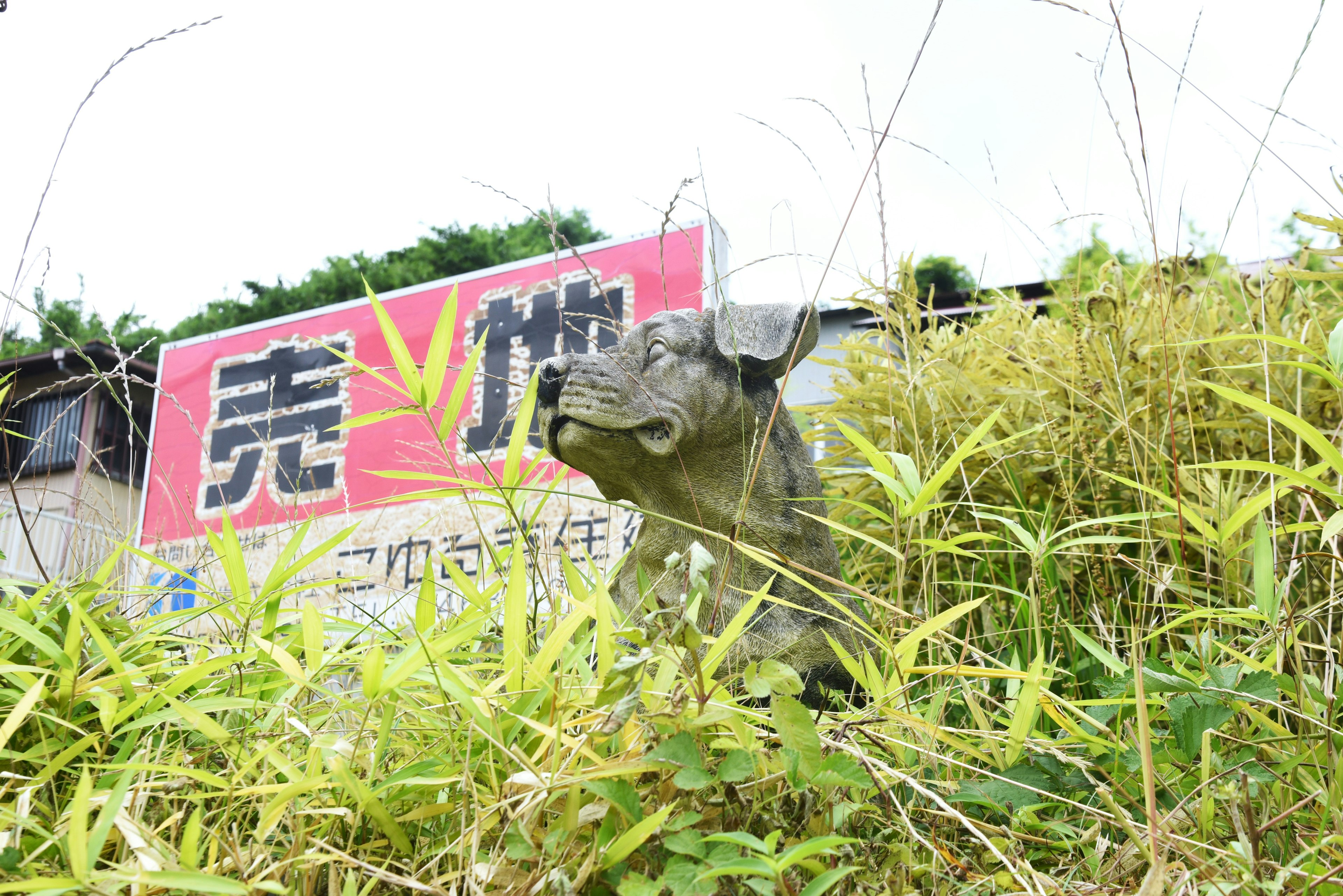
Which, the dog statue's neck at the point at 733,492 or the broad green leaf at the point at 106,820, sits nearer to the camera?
the broad green leaf at the point at 106,820

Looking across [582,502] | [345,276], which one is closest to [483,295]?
[582,502]

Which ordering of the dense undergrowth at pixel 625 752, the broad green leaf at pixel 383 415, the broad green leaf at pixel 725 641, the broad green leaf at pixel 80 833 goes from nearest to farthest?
the broad green leaf at pixel 80 833
the dense undergrowth at pixel 625 752
the broad green leaf at pixel 725 641
the broad green leaf at pixel 383 415

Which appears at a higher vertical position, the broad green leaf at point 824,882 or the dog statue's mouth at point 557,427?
the dog statue's mouth at point 557,427

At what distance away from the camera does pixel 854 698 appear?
1.83m

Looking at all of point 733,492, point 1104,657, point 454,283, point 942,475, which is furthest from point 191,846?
point 454,283

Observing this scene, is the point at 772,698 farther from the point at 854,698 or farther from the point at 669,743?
the point at 854,698

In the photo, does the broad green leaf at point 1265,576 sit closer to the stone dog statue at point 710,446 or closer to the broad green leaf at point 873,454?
the broad green leaf at point 873,454

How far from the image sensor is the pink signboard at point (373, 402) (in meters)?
4.20

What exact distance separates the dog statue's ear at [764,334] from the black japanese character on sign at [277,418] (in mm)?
4170

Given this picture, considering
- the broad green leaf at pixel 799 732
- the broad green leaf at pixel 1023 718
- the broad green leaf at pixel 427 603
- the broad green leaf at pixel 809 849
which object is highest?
the broad green leaf at pixel 427 603

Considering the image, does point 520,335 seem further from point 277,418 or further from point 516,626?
point 516,626

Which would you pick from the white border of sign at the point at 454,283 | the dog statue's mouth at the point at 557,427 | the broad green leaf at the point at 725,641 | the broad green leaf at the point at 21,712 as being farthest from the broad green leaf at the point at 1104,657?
the white border of sign at the point at 454,283

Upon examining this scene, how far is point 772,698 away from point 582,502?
3227mm

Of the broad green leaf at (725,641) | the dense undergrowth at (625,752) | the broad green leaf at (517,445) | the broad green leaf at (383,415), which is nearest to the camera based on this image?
the dense undergrowth at (625,752)
